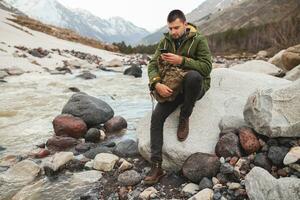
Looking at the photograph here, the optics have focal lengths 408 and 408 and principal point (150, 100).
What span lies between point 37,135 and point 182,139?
15.1 feet

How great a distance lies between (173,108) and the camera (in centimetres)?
671

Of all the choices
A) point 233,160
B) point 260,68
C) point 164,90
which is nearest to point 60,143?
point 164,90

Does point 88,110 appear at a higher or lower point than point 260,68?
lower

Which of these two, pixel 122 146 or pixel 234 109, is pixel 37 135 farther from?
pixel 234 109

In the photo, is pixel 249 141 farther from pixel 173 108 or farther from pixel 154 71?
pixel 154 71

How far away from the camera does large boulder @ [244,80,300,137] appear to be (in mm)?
5828

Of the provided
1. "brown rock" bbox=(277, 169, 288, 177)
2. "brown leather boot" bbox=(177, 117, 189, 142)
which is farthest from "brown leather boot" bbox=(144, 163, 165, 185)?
"brown rock" bbox=(277, 169, 288, 177)

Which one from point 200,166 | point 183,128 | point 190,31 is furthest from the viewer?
point 183,128

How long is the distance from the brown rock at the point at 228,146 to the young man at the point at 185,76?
0.60 metres

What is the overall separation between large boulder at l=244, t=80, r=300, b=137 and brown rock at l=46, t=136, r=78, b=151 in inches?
160

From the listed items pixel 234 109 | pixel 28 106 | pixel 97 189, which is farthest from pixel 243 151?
pixel 28 106

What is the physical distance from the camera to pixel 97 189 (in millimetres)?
6250

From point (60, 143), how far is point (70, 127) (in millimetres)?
746

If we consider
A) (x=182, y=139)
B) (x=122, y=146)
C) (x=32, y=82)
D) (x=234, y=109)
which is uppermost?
(x=234, y=109)
